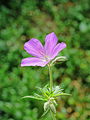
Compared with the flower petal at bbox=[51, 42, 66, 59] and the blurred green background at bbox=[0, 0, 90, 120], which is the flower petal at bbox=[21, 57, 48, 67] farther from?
the blurred green background at bbox=[0, 0, 90, 120]

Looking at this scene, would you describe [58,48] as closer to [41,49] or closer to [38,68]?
[41,49]

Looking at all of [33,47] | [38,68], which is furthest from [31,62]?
[38,68]

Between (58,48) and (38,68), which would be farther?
(38,68)

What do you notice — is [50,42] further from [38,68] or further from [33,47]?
[38,68]

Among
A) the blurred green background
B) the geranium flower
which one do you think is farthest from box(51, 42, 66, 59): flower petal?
the blurred green background

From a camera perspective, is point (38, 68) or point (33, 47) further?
point (38, 68)

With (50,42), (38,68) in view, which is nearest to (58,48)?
(50,42)

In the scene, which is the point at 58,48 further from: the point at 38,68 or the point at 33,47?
the point at 38,68

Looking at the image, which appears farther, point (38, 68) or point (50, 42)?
point (38, 68)

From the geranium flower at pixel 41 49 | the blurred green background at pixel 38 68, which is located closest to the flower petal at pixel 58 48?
the geranium flower at pixel 41 49
